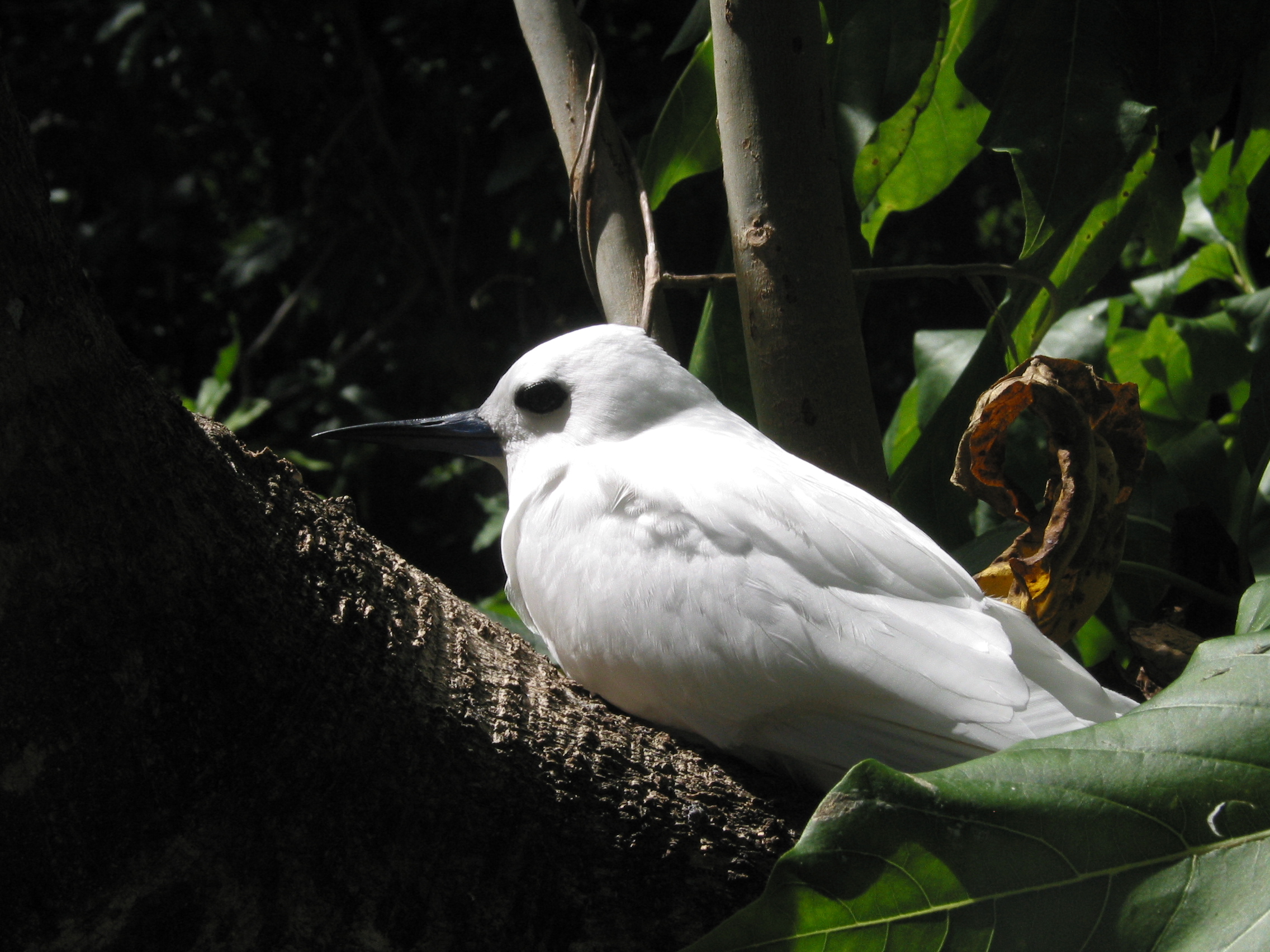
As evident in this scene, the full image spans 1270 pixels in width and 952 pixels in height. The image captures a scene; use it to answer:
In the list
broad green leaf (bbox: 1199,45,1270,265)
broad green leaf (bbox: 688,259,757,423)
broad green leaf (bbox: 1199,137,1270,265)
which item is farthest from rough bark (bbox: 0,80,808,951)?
broad green leaf (bbox: 1199,137,1270,265)

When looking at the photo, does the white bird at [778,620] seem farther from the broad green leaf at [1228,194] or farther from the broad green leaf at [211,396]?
the broad green leaf at [211,396]

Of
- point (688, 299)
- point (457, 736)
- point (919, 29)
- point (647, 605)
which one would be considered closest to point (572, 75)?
point (919, 29)

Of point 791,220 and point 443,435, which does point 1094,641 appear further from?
point 443,435

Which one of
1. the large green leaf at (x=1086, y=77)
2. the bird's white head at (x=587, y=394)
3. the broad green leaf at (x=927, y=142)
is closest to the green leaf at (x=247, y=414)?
the bird's white head at (x=587, y=394)

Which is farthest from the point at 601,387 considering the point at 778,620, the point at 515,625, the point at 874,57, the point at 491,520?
the point at 491,520

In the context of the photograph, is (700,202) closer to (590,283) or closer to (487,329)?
(487,329)

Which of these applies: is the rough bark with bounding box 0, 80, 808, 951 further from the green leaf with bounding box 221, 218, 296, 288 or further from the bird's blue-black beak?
the green leaf with bounding box 221, 218, 296, 288

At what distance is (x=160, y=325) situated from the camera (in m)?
4.79

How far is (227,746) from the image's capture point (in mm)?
893

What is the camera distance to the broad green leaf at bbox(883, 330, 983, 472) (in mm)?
2018

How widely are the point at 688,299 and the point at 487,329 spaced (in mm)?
1007

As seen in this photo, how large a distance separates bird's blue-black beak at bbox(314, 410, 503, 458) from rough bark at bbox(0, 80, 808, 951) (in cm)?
63

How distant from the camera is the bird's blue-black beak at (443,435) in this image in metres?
1.71

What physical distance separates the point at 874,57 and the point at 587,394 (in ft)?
2.26
